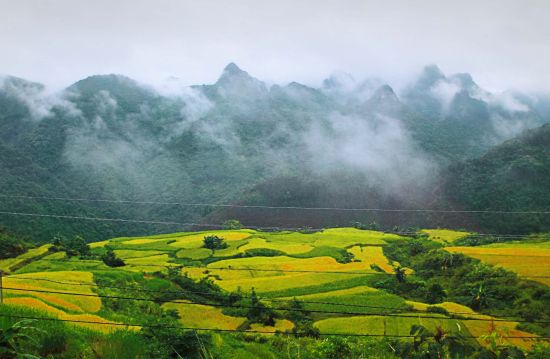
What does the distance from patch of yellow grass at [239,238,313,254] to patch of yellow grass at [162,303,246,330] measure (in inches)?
674

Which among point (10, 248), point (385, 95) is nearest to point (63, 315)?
point (10, 248)

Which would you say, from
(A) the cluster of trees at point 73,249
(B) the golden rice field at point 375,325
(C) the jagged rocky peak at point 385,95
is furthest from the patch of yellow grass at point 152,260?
(C) the jagged rocky peak at point 385,95

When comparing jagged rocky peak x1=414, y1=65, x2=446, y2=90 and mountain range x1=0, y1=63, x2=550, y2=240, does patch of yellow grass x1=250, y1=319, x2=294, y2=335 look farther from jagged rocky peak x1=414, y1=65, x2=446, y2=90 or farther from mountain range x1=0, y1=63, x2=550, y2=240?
jagged rocky peak x1=414, y1=65, x2=446, y2=90

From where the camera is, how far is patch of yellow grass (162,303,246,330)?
20866 mm

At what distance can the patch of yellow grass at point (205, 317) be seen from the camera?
68.5ft

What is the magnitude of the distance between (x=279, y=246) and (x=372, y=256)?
358 inches

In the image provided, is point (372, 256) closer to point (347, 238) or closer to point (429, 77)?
point (347, 238)

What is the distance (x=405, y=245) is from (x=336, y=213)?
98.1 feet

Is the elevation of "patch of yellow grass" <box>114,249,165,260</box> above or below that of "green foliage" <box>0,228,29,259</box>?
below

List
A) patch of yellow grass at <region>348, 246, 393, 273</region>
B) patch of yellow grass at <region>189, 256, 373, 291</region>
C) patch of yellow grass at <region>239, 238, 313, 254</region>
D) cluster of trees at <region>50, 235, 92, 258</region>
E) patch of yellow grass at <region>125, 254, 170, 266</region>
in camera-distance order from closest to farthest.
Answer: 1. patch of yellow grass at <region>189, 256, 373, 291</region>
2. patch of yellow grass at <region>348, 246, 393, 273</region>
3. patch of yellow grass at <region>125, 254, 170, 266</region>
4. cluster of trees at <region>50, 235, 92, 258</region>
5. patch of yellow grass at <region>239, 238, 313, 254</region>

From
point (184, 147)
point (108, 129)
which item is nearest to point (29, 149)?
point (108, 129)

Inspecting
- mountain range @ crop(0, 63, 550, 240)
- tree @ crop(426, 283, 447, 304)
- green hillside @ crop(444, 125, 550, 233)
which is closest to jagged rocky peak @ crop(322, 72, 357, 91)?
mountain range @ crop(0, 63, 550, 240)

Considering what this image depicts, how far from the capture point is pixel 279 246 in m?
43.1

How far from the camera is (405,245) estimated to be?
144ft
